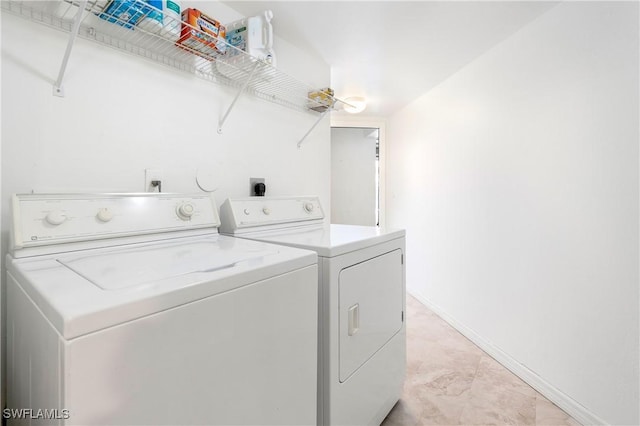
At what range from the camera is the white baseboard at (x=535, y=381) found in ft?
5.31

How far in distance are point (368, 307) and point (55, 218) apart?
1206 mm

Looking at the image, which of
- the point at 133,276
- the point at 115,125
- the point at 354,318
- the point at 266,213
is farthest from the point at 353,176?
the point at 133,276

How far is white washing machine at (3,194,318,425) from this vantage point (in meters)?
0.53

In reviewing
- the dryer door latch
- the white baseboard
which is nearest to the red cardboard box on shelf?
the dryer door latch

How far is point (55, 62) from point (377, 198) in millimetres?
3828

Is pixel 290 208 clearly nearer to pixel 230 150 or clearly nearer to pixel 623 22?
pixel 230 150

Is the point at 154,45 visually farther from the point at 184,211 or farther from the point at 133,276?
the point at 133,276

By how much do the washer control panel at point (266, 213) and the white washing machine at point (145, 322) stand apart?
32 centimetres

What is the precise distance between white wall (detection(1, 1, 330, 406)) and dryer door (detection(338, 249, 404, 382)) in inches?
35.5

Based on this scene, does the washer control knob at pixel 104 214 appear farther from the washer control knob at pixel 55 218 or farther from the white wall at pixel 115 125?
the white wall at pixel 115 125

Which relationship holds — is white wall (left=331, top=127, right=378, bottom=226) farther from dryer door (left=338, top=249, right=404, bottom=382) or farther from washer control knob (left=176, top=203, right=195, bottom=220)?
washer control knob (left=176, top=203, right=195, bottom=220)

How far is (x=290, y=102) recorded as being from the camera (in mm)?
2156

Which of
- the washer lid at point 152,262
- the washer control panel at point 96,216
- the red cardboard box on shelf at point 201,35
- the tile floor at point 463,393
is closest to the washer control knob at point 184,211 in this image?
the washer control panel at point 96,216

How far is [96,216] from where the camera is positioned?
104 cm
